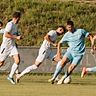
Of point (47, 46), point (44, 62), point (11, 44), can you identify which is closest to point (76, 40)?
point (47, 46)

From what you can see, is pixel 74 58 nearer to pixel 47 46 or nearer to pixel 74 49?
pixel 74 49

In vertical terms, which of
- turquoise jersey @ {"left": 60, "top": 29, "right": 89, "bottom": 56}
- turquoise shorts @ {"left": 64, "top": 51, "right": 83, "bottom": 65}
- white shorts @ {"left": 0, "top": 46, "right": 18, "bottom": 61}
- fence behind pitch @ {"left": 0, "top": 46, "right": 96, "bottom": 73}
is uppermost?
turquoise jersey @ {"left": 60, "top": 29, "right": 89, "bottom": 56}

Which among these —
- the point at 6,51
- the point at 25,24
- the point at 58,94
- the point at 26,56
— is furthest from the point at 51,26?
the point at 58,94

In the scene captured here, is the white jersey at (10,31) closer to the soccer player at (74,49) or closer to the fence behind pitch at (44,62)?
the soccer player at (74,49)

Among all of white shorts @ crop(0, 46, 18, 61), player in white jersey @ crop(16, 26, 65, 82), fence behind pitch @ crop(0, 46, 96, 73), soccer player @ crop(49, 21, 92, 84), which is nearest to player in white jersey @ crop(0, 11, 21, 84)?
white shorts @ crop(0, 46, 18, 61)

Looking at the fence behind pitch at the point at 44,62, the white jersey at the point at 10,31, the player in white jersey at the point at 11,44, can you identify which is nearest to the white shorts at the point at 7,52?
the player in white jersey at the point at 11,44

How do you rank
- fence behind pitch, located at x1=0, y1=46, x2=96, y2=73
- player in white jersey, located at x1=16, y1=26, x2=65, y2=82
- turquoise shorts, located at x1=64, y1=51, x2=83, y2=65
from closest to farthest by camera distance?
1. turquoise shorts, located at x1=64, y1=51, x2=83, y2=65
2. player in white jersey, located at x1=16, y1=26, x2=65, y2=82
3. fence behind pitch, located at x1=0, y1=46, x2=96, y2=73

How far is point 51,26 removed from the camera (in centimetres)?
3572

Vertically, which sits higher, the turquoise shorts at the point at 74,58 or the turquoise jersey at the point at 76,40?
the turquoise jersey at the point at 76,40

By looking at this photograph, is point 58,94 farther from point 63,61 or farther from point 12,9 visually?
point 12,9

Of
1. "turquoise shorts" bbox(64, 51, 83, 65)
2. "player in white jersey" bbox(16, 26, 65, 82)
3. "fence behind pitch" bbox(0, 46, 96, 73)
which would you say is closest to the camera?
"turquoise shorts" bbox(64, 51, 83, 65)

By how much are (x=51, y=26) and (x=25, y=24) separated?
59.3 inches

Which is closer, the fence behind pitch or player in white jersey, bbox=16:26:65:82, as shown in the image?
player in white jersey, bbox=16:26:65:82

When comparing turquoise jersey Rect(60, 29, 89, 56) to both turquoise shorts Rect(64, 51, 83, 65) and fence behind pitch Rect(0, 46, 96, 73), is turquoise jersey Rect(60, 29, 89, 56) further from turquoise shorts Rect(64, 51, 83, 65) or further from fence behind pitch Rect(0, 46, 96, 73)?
fence behind pitch Rect(0, 46, 96, 73)
